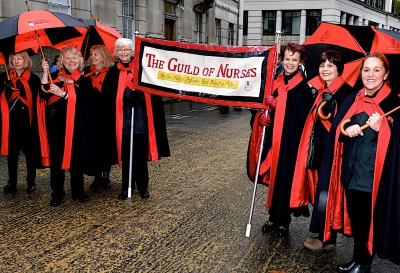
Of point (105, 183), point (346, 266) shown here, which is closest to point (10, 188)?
point (105, 183)

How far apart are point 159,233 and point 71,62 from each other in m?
2.28

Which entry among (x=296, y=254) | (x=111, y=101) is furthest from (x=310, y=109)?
(x=111, y=101)

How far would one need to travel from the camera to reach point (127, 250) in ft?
13.1

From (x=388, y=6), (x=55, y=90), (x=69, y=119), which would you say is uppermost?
(x=388, y=6)

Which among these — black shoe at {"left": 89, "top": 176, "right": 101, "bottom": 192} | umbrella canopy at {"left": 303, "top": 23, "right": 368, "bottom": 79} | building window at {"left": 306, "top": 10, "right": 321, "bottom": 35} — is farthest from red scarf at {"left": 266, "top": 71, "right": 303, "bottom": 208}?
building window at {"left": 306, "top": 10, "right": 321, "bottom": 35}

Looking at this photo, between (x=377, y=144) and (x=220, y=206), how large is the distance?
7.97 feet

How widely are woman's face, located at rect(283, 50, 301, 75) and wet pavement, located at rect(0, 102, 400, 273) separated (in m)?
1.71

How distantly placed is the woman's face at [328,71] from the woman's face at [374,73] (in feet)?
1.59

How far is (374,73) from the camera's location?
3.28 meters

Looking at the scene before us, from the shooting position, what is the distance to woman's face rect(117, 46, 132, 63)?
5.31 metres

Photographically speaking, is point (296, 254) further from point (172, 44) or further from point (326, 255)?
point (172, 44)

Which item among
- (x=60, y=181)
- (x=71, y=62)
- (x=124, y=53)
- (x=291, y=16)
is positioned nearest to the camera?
(x=71, y=62)

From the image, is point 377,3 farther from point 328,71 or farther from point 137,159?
point 328,71

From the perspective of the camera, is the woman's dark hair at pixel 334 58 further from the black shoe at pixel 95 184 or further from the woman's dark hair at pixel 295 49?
the black shoe at pixel 95 184
